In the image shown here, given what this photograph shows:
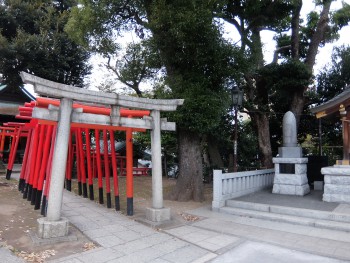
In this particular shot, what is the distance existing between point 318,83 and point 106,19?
13818 mm

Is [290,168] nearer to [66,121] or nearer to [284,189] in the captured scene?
[284,189]

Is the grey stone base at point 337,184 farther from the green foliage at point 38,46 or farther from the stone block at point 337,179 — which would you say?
the green foliage at point 38,46

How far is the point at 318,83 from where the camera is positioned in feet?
61.8

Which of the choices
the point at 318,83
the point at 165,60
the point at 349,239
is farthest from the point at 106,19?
the point at 318,83

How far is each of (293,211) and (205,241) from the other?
10.8 ft

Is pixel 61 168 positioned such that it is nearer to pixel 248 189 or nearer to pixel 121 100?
pixel 121 100

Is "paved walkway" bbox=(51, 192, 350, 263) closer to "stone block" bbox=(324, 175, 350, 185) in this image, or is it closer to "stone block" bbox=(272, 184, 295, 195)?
"stone block" bbox=(324, 175, 350, 185)

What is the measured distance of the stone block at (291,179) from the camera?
36.4 ft

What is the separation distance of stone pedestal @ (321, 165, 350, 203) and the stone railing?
8.71 ft

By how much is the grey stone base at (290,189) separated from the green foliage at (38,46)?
13051 mm

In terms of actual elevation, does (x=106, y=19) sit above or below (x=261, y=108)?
above

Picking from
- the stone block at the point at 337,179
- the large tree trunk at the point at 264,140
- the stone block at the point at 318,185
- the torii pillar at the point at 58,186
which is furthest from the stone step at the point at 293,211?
the large tree trunk at the point at 264,140

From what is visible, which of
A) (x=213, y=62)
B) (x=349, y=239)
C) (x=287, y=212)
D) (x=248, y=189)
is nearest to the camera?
(x=349, y=239)

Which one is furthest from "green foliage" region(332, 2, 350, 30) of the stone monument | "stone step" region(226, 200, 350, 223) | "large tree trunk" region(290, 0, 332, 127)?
"stone step" region(226, 200, 350, 223)
